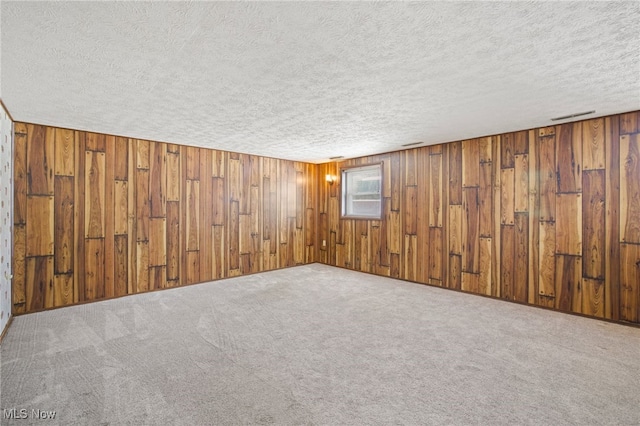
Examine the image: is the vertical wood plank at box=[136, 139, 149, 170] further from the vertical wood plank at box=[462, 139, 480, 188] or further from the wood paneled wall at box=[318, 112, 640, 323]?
the vertical wood plank at box=[462, 139, 480, 188]

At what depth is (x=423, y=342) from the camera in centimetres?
281

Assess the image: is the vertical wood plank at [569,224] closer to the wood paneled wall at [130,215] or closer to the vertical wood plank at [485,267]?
the vertical wood plank at [485,267]

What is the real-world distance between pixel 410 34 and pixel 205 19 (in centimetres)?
121

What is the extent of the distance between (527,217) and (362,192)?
3.03 m

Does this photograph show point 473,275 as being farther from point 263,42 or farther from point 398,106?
point 263,42

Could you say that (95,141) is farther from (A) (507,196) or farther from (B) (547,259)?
(B) (547,259)

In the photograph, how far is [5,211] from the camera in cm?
317

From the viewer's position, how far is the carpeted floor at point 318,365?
1854 millimetres

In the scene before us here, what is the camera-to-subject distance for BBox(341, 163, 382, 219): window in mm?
5965

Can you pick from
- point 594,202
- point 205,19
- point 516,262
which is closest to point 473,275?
point 516,262

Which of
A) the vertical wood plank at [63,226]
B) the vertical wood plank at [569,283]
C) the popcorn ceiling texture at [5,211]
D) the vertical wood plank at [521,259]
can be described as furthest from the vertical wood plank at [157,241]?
the vertical wood plank at [569,283]

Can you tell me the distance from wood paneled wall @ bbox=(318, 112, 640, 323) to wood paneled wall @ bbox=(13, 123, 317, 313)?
2526 millimetres

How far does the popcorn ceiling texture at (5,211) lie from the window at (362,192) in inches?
201

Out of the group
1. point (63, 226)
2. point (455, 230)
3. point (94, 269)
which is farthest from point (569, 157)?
point (63, 226)
